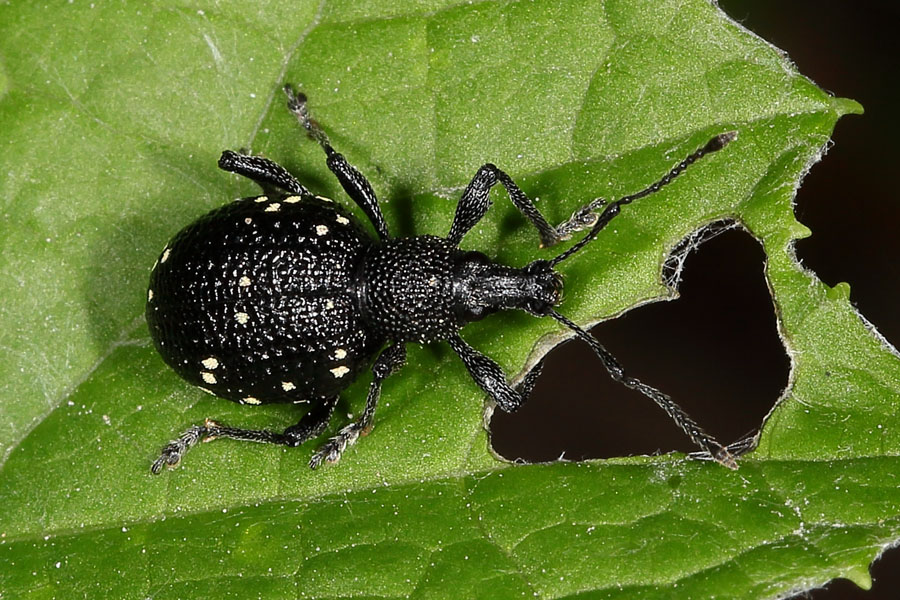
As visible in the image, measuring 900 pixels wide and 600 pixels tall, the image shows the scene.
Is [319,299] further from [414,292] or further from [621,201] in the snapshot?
[621,201]

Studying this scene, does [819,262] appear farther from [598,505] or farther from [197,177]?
[197,177]

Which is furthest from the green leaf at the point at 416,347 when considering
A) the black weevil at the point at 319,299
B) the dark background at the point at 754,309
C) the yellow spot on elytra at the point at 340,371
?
the dark background at the point at 754,309

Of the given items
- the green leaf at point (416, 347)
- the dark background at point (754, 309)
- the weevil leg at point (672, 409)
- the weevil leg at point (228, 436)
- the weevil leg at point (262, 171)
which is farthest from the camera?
the dark background at point (754, 309)

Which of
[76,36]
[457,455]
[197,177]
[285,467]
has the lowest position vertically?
[285,467]

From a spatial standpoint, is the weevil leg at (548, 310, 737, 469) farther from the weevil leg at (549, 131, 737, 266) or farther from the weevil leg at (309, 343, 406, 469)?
the weevil leg at (309, 343, 406, 469)

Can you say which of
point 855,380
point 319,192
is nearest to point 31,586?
point 319,192

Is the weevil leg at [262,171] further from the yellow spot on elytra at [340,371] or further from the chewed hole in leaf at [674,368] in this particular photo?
the chewed hole in leaf at [674,368]
